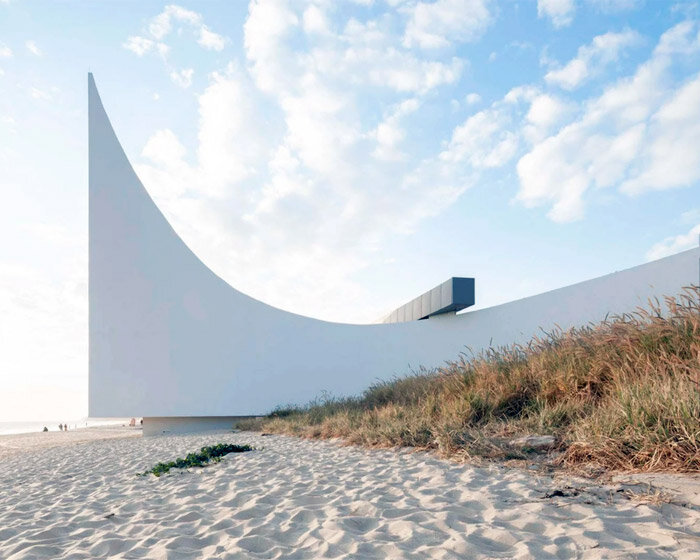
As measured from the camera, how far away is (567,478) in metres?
2.92

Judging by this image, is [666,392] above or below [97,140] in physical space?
below

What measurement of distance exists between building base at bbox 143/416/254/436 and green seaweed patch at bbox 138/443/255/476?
26.8 ft

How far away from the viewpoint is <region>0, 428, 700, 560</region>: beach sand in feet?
6.56

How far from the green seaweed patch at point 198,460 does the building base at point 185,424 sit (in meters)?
8.17

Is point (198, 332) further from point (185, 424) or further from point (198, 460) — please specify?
point (198, 460)

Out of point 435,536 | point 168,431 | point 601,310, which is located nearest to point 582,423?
point 435,536

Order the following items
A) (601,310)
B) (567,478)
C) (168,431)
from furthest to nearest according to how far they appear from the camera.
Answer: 1. (168,431)
2. (601,310)
3. (567,478)

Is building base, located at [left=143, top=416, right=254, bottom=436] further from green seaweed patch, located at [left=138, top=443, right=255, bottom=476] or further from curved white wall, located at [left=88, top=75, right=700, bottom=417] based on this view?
green seaweed patch, located at [left=138, top=443, right=255, bottom=476]

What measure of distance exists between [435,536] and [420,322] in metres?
12.5

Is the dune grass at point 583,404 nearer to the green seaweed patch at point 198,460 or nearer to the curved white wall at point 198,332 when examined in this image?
the green seaweed patch at point 198,460

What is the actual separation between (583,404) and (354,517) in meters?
2.56

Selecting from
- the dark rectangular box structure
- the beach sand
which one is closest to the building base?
the dark rectangular box structure

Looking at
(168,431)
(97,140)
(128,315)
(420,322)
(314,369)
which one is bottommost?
(168,431)

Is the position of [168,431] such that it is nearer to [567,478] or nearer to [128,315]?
[128,315]
